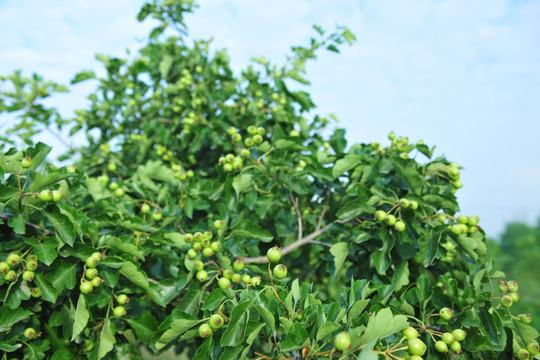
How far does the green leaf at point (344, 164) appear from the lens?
8.86ft

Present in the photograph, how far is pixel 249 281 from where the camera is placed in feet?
7.18

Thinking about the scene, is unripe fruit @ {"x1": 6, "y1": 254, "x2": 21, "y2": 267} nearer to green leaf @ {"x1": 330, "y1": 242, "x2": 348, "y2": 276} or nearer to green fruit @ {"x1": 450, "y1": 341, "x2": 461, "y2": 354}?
green leaf @ {"x1": 330, "y1": 242, "x2": 348, "y2": 276}

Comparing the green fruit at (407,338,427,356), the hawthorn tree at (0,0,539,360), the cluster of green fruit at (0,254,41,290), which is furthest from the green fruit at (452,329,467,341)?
the cluster of green fruit at (0,254,41,290)

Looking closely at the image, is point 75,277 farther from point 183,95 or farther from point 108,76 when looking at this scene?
point 108,76

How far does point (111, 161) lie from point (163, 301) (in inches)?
80.2

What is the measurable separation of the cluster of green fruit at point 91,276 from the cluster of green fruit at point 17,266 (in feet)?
0.73

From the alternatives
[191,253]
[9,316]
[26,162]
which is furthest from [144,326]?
[26,162]

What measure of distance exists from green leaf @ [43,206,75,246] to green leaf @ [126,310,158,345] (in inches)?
28.0

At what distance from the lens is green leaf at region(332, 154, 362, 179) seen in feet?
8.86

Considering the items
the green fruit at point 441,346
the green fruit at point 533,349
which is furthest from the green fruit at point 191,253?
the green fruit at point 533,349

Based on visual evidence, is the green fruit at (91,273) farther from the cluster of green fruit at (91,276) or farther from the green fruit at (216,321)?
the green fruit at (216,321)

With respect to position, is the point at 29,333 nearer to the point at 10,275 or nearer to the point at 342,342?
the point at 10,275

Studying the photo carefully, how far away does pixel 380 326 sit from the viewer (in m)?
1.49

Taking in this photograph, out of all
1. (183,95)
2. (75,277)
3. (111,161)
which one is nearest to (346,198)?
(75,277)
